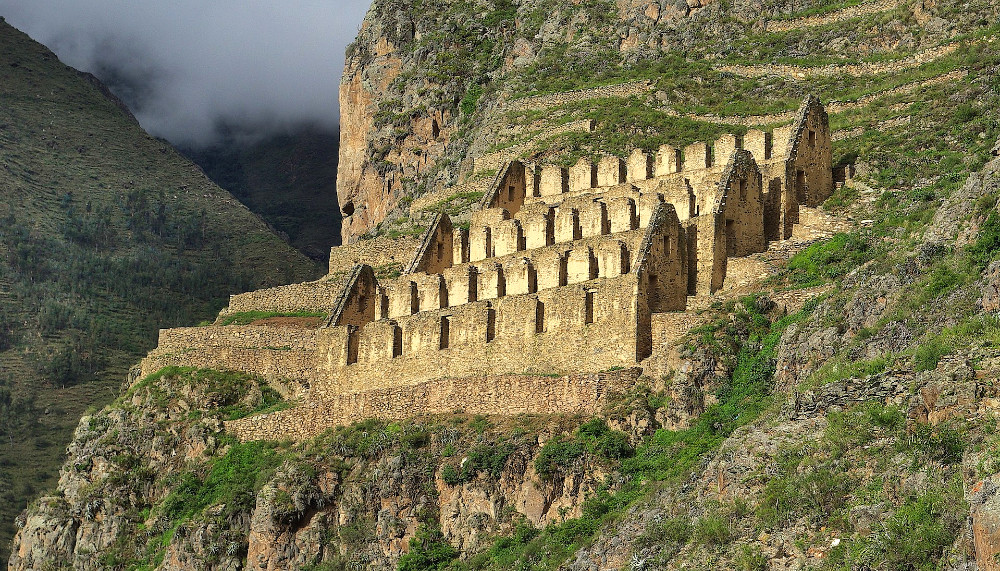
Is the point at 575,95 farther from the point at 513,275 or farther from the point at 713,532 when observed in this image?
the point at 713,532

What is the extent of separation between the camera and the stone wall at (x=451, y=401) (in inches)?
1827

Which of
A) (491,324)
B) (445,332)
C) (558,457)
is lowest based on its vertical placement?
(558,457)

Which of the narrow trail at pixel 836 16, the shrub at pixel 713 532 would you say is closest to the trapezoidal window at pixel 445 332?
the shrub at pixel 713 532

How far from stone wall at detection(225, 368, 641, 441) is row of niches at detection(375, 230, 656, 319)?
15.1 ft

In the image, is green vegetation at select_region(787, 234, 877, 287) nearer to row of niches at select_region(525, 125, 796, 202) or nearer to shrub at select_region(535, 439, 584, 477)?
row of niches at select_region(525, 125, 796, 202)

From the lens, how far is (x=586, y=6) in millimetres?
95000

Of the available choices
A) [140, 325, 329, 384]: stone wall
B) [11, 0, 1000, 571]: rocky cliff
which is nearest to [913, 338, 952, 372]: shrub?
[11, 0, 1000, 571]: rocky cliff

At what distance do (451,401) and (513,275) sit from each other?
6.29 metres

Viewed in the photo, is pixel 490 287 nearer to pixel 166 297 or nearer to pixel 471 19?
pixel 471 19

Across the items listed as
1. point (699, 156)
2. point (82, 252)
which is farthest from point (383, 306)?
point (82, 252)

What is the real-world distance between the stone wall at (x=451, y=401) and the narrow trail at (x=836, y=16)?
131ft

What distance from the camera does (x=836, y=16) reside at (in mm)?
83312

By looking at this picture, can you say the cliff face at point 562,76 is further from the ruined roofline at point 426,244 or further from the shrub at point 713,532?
the shrub at point 713,532

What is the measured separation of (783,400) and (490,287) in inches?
758
